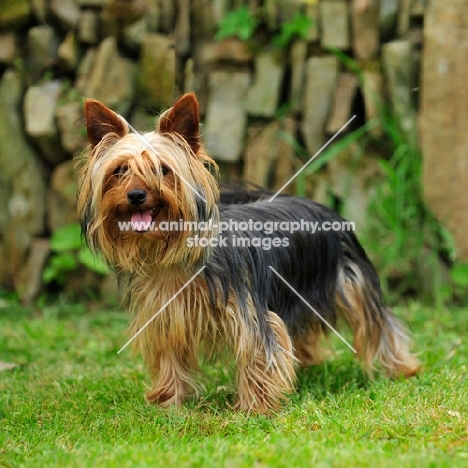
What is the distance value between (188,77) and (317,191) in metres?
1.76

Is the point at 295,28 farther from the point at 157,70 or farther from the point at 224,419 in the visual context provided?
A: the point at 224,419

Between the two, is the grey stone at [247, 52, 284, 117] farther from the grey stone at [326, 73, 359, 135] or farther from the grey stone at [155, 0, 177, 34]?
the grey stone at [155, 0, 177, 34]

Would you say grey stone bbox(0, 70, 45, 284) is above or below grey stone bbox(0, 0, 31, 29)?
below

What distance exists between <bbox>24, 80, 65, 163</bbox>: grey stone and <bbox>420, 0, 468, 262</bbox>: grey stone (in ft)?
12.1

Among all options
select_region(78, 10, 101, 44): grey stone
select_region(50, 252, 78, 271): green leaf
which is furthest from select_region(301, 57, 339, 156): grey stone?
select_region(50, 252, 78, 271): green leaf

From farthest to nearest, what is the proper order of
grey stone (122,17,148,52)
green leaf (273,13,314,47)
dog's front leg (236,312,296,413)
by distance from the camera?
grey stone (122,17,148,52), green leaf (273,13,314,47), dog's front leg (236,312,296,413)

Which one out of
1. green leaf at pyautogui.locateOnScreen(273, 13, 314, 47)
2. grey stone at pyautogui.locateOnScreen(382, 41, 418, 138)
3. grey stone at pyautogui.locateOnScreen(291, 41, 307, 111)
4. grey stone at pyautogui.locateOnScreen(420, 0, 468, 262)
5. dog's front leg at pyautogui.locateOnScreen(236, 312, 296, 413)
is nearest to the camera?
dog's front leg at pyautogui.locateOnScreen(236, 312, 296, 413)

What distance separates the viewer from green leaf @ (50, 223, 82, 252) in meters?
7.96

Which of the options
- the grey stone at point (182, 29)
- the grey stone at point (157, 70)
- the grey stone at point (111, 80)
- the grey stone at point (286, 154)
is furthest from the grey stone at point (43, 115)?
the grey stone at point (286, 154)

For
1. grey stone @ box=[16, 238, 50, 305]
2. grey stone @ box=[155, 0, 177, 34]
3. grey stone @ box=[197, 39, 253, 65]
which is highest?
grey stone @ box=[155, 0, 177, 34]

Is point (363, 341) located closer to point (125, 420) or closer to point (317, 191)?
point (125, 420)

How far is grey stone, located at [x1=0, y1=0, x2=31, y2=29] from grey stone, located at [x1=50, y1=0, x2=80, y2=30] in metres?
0.29

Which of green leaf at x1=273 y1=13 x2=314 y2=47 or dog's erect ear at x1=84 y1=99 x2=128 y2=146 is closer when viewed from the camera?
dog's erect ear at x1=84 y1=99 x2=128 y2=146

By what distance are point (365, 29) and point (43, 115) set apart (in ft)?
11.0
